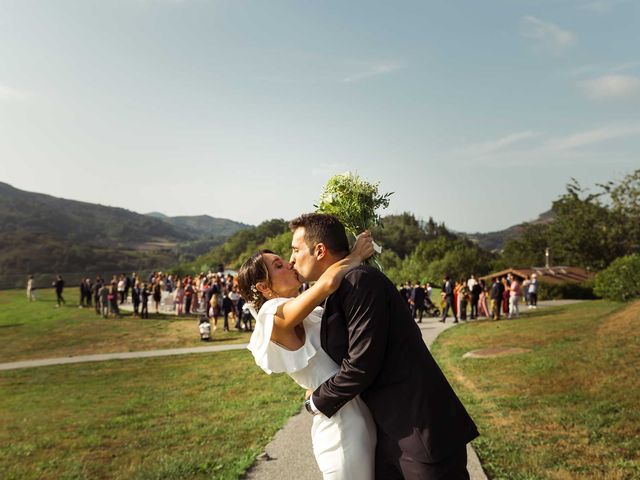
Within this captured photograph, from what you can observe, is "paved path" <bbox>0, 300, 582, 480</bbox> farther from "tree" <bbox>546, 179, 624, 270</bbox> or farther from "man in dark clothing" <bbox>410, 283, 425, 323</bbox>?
"tree" <bbox>546, 179, 624, 270</bbox>

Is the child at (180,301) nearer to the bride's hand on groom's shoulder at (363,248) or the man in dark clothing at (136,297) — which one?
the man in dark clothing at (136,297)

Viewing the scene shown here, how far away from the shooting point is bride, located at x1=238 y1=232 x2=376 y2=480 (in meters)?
2.74

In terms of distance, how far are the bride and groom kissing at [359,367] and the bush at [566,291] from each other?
124 feet

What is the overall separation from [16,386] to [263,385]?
278 inches

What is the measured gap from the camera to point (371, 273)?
105 inches

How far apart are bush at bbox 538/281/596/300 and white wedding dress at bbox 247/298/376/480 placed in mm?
37889

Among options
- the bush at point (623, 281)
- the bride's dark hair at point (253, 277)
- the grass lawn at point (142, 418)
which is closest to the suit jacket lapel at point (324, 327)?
the bride's dark hair at point (253, 277)

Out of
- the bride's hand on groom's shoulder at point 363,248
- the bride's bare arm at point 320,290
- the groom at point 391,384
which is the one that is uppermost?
the bride's hand on groom's shoulder at point 363,248

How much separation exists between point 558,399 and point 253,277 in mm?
7821

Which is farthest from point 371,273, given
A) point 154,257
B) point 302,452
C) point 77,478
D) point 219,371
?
point 154,257

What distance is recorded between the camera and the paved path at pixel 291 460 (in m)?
5.70

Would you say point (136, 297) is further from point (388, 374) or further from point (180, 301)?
point (388, 374)

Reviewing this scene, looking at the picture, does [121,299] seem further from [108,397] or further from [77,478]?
[77,478]

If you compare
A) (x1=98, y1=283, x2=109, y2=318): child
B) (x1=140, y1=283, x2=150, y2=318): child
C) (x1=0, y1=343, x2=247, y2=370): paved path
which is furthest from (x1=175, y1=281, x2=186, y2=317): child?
(x1=0, y1=343, x2=247, y2=370): paved path
